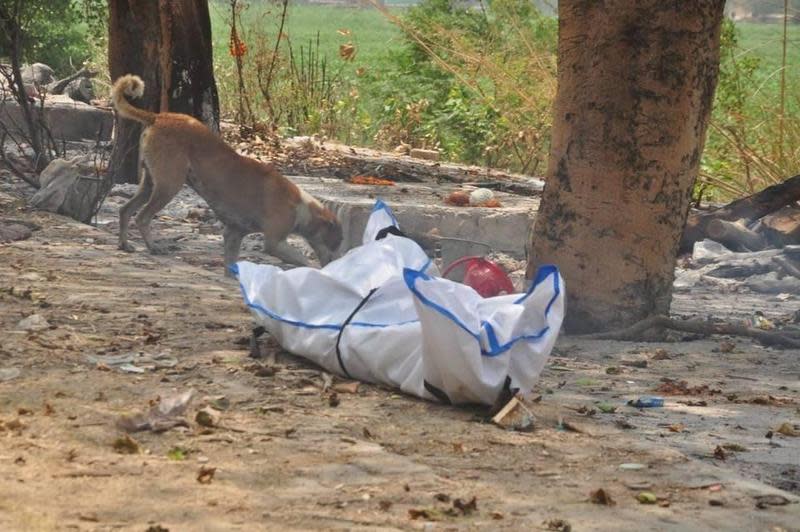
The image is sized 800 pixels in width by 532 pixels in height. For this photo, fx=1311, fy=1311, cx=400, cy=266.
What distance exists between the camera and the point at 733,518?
12.0ft

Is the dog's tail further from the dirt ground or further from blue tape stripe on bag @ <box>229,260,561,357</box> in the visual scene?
blue tape stripe on bag @ <box>229,260,561,357</box>

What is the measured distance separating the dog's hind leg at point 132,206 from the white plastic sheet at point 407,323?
130 inches

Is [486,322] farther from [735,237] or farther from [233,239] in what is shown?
[735,237]

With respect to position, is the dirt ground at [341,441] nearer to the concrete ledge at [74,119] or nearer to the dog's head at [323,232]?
Result: the dog's head at [323,232]

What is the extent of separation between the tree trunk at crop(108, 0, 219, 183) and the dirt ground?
449cm

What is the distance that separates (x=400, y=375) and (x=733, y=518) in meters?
1.54

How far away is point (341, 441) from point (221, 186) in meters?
4.94

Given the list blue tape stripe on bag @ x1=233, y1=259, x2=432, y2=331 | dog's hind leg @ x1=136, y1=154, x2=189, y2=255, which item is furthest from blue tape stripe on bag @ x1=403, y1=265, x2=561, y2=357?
dog's hind leg @ x1=136, y1=154, x2=189, y2=255

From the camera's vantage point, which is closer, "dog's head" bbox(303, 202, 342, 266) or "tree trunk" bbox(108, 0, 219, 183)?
"dog's head" bbox(303, 202, 342, 266)

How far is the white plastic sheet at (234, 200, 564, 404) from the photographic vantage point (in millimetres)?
4539

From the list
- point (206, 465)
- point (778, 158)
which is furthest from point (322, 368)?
point (778, 158)

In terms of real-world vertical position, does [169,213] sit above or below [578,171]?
below

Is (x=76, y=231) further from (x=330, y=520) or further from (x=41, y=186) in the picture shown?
(x=330, y=520)

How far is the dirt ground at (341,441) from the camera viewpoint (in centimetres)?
352
